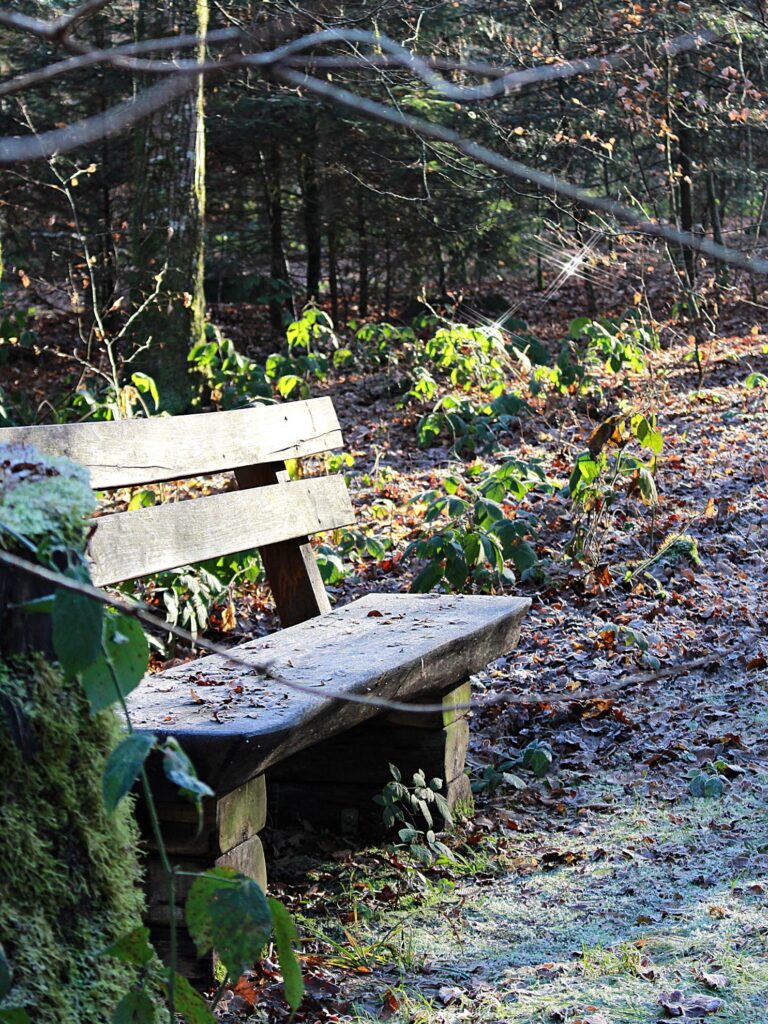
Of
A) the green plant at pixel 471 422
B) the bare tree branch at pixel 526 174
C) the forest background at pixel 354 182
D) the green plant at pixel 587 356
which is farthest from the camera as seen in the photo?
the forest background at pixel 354 182

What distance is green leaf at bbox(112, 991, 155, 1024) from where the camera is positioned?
1.50 m

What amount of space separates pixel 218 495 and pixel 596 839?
159 centimetres

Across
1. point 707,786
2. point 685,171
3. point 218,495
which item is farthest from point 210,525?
point 685,171

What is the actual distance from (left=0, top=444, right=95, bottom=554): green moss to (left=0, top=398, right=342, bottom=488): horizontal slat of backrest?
2.91ft

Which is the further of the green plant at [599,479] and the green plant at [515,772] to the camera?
the green plant at [599,479]

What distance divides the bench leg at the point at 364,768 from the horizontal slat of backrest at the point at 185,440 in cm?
98

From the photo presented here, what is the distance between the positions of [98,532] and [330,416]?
155 cm

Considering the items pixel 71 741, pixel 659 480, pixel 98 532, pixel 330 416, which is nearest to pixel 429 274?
pixel 659 480

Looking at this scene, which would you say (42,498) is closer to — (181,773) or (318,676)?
(181,773)

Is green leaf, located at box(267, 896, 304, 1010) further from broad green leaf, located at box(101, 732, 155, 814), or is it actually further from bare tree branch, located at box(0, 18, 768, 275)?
bare tree branch, located at box(0, 18, 768, 275)

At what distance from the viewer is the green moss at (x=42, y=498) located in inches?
60.7

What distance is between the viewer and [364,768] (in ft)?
11.4

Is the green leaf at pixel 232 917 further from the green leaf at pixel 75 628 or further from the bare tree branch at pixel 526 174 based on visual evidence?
the bare tree branch at pixel 526 174

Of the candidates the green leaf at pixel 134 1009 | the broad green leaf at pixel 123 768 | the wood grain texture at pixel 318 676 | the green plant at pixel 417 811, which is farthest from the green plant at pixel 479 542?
the broad green leaf at pixel 123 768
